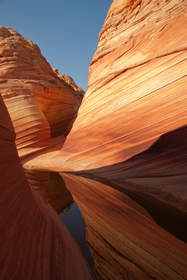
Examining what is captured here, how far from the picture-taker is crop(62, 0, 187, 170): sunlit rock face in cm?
590

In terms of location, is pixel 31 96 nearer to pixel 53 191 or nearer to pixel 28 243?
pixel 53 191

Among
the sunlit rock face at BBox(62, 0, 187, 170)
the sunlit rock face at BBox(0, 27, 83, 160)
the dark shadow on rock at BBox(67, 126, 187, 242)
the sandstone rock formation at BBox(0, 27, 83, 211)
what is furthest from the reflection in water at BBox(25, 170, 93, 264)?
the sunlit rock face at BBox(0, 27, 83, 160)

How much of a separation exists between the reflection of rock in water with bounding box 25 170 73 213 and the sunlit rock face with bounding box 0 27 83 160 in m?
4.40

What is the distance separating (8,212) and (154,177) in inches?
124

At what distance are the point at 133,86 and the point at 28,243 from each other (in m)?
6.28

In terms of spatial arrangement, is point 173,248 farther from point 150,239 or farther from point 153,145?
point 153,145

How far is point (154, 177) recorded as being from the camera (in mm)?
4520

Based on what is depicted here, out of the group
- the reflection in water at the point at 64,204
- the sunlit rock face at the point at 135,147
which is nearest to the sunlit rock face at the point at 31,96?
the sunlit rock face at the point at 135,147

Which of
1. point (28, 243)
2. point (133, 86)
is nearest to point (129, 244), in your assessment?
point (28, 243)

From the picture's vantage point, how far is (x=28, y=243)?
190 centimetres

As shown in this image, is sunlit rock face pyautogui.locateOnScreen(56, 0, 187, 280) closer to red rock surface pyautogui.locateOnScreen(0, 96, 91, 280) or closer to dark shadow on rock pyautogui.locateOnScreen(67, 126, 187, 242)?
dark shadow on rock pyautogui.locateOnScreen(67, 126, 187, 242)

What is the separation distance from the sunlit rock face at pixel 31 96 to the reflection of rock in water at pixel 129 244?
7.64 m

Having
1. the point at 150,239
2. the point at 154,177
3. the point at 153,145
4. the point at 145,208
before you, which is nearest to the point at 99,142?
the point at 153,145

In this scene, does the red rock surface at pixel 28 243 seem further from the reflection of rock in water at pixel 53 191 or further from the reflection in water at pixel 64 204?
the reflection of rock in water at pixel 53 191
